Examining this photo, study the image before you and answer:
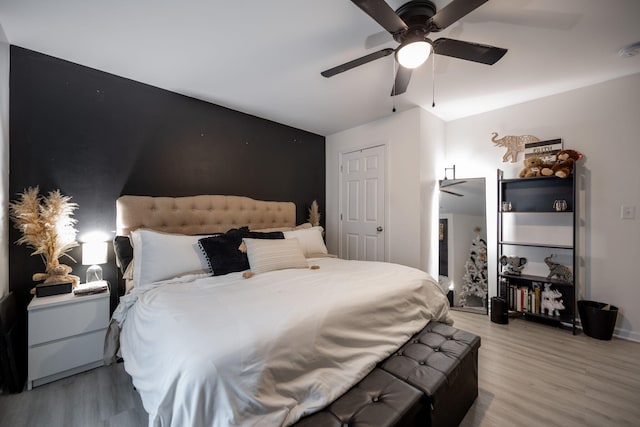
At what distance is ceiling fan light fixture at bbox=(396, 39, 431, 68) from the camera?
1636 millimetres

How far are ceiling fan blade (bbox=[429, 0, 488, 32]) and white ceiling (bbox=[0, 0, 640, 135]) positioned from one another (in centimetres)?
23

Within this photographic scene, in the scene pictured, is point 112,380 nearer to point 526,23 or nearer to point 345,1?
point 345,1

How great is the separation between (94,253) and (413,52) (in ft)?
9.38

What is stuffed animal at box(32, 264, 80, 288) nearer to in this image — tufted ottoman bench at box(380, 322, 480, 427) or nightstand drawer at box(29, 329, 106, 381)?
nightstand drawer at box(29, 329, 106, 381)

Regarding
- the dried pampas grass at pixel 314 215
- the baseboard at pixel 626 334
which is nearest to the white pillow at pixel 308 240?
the dried pampas grass at pixel 314 215

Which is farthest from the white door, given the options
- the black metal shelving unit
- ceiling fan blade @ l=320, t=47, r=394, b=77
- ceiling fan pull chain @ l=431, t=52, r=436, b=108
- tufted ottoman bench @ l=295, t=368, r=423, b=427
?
tufted ottoman bench @ l=295, t=368, r=423, b=427

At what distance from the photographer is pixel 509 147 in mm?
3293

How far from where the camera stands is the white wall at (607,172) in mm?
2607

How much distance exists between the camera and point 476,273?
3.44 m

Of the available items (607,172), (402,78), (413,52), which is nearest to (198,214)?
(402,78)

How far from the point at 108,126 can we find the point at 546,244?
4.71m

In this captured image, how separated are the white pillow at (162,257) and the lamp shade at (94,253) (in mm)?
290

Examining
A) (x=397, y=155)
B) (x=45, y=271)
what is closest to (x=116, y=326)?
(x=45, y=271)

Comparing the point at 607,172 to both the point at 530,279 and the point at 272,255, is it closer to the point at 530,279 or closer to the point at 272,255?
the point at 530,279
